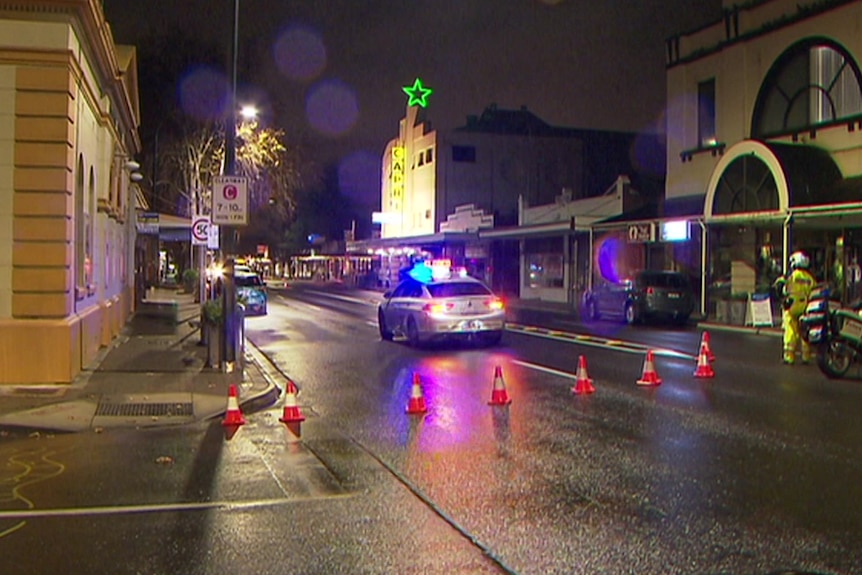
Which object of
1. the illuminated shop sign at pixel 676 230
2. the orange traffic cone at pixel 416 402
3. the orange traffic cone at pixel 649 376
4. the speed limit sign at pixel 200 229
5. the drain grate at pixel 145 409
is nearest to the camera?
the drain grate at pixel 145 409

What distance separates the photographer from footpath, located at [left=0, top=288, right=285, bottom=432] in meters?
10.5

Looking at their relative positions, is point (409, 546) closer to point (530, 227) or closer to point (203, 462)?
point (203, 462)

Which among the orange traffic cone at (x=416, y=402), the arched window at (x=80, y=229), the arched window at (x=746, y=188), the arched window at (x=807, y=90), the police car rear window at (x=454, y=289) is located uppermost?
the arched window at (x=807, y=90)

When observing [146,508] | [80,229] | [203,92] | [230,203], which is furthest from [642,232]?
[146,508]

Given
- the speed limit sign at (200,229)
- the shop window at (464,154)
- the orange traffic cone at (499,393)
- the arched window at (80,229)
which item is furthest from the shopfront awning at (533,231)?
the orange traffic cone at (499,393)

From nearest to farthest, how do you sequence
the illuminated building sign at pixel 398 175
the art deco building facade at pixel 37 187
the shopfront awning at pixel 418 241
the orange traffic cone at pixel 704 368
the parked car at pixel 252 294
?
the art deco building facade at pixel 37 187 → the orange traffic cone at pixel 704 368 → the parked car at pixel 252 294 → the shopfront awning at pixel 418 241 → the illuminated building sign at pixel 398 175

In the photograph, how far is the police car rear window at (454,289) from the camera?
1847 cm

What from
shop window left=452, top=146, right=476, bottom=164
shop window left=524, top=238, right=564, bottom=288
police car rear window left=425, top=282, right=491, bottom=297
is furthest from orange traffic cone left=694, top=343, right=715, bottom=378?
shop window left=452, top=146, right=476, bottom=164

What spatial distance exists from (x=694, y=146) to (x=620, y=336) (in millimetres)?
13925

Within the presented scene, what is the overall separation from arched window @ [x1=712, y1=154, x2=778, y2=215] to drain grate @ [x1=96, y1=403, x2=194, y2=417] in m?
20.3

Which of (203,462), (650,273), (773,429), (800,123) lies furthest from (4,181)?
(800,123)

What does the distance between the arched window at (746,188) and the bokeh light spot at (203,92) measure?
1805 cm

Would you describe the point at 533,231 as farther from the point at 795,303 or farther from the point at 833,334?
the point at 833,334

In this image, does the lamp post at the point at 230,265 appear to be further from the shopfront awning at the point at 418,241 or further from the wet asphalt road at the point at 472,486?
the shopfront awning at the point at 418,241
